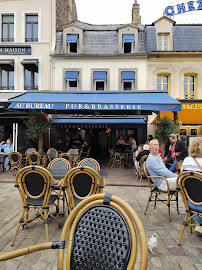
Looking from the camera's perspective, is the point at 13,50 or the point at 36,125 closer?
the point at 36,125

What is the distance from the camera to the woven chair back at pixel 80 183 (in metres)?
2.97

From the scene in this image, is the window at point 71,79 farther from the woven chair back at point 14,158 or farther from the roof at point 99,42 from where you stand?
the woven chair back at point 14,158

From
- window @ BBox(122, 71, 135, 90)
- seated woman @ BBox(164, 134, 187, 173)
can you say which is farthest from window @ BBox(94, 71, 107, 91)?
seated woman @ BBox(164, 134, 187, 173)

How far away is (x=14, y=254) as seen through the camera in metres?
1.40

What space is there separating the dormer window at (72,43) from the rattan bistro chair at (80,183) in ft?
40.7

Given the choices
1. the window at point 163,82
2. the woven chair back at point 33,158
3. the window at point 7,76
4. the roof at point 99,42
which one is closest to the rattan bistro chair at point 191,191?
the woven chair back at point 33,158

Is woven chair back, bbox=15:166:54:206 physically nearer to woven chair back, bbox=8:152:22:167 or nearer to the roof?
woven chair back, bbox=8:152:22:167

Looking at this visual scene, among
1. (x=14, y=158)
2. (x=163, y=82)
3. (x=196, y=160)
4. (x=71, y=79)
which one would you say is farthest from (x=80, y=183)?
(x=163, y=82)

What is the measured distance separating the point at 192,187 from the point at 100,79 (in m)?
11.4

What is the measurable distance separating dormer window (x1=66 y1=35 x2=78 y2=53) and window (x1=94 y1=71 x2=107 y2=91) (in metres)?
2.25

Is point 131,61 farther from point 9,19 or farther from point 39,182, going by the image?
point 39,182

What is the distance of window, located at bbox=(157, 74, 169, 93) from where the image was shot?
13523mm

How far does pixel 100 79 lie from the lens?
13.2m

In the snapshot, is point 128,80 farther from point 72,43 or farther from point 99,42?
point 72,43
